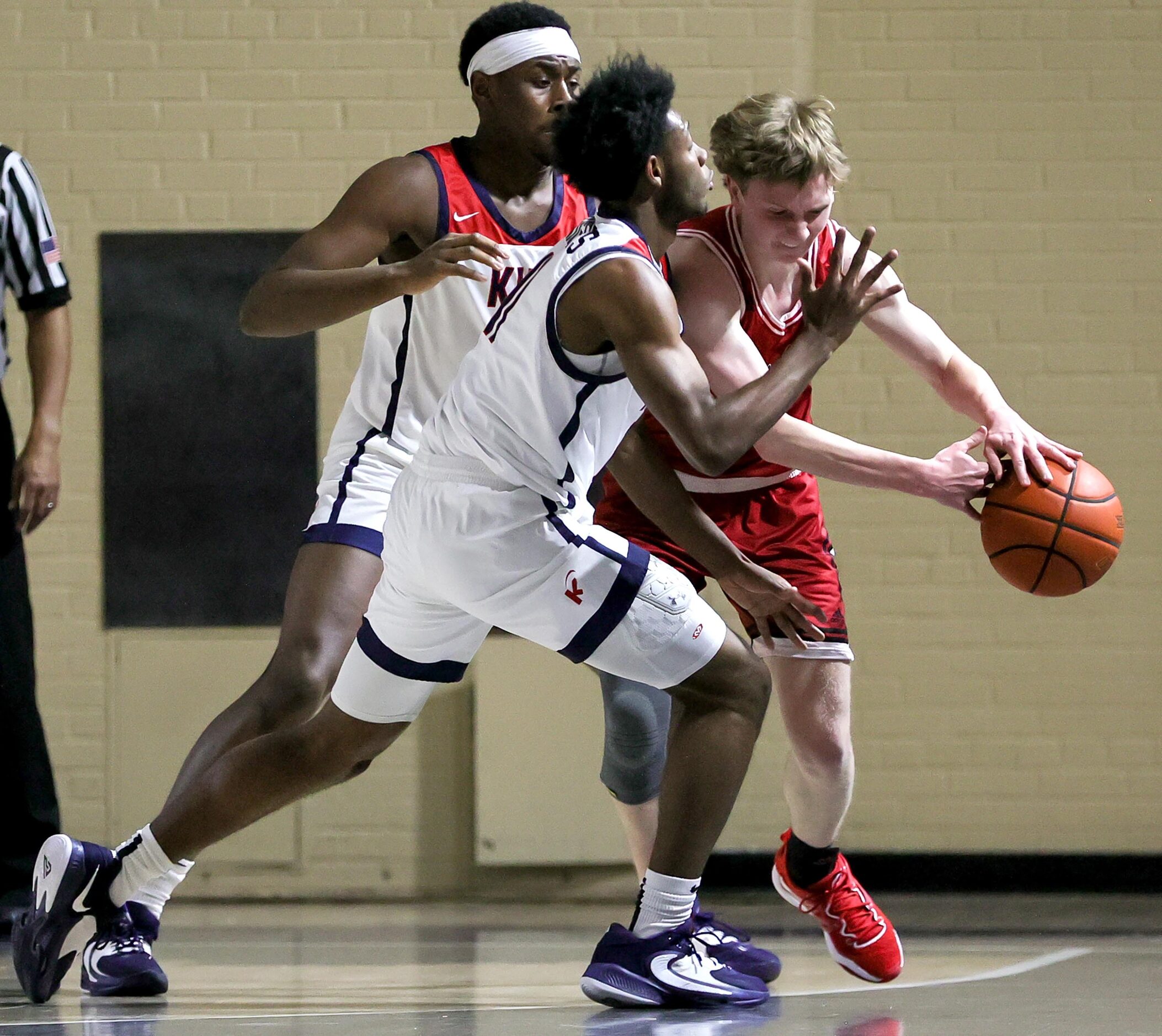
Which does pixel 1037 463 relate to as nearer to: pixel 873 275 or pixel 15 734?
pixel 873 275

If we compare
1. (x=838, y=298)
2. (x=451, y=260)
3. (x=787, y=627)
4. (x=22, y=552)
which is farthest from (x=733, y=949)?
(x=22, y=552)

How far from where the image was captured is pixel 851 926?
346cm

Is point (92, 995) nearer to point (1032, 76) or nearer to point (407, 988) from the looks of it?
point (407, 988)

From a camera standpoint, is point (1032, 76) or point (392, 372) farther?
point (1032, 76)

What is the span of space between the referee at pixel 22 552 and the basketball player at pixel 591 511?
1.39 meters

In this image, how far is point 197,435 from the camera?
18.0ft

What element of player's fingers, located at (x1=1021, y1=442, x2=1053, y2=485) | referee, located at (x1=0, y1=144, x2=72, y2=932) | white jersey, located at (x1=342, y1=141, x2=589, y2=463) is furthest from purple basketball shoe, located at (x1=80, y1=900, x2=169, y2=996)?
player's fingers, located at (x1=1021, y1=442, x2=1053, y2=485)

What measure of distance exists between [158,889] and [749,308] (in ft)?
5.40

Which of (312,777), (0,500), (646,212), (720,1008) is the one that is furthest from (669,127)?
(0,500)

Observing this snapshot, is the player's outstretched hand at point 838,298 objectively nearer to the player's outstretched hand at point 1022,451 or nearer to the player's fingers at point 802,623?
the player's fingers at point 802,623

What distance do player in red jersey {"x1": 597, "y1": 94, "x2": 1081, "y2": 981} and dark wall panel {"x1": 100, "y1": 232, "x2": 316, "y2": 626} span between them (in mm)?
2059

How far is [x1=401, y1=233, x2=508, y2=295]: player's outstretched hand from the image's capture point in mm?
2930

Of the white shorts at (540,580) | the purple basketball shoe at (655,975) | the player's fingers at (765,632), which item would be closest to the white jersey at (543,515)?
the white shorts at (540,580)

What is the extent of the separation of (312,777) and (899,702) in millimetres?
2828
